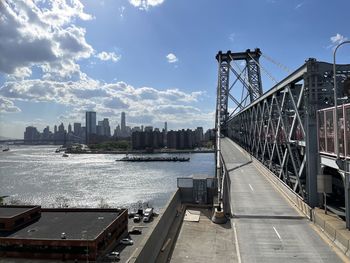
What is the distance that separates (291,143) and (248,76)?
6660 centimetres

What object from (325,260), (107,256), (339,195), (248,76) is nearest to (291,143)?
(339,195)

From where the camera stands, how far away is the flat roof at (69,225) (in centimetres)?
3334

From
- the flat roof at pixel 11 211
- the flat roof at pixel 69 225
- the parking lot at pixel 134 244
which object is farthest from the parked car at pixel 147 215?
the flat roof at pixel 11 211

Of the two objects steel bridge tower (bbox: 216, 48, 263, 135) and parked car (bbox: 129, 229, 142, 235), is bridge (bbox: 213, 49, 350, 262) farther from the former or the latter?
steel bridge tower (bbox: 216, 48, 263, 135)

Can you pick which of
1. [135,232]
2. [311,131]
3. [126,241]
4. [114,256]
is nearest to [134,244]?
[126,241]

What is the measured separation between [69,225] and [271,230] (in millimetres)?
24003

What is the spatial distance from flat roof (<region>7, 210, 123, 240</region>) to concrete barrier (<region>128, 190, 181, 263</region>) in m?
13.6

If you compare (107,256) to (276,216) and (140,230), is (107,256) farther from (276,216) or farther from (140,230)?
(276,216)

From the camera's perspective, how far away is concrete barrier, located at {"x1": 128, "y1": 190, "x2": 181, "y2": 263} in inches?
535

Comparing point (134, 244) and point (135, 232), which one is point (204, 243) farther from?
point (135, 232)

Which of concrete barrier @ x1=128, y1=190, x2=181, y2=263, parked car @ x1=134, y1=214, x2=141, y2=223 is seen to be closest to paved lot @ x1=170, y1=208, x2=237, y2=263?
concrete barrier @ x1=128, y1=190, x2=181, y2=263

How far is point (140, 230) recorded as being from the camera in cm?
4628

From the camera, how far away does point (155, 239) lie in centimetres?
1645

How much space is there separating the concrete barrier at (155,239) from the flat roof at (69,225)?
1358 centimetres
